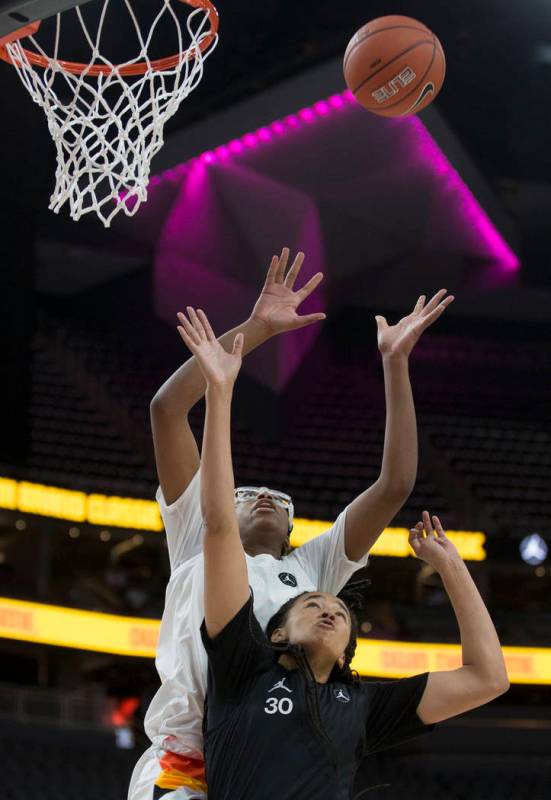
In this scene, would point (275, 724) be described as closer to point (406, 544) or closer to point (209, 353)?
point (209, 353)

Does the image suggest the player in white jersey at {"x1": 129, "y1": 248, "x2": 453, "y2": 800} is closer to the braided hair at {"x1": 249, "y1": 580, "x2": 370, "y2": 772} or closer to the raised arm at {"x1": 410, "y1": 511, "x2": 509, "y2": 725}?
the braided hair at {"x1": 249, "y1": 580, "x2": 370, "y2": 772}

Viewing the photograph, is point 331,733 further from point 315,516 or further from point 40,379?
point 40,379

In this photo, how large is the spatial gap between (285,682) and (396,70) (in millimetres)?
2271

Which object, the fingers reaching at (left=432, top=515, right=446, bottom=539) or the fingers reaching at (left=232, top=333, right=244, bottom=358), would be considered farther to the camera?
the fingers reaching at (left=432, top=515, right=446, bottom=539)

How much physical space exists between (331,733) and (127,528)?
41.0 feet

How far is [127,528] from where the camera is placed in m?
15.2

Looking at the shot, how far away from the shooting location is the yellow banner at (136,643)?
46.0 ft

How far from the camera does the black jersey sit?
2822 millimetres

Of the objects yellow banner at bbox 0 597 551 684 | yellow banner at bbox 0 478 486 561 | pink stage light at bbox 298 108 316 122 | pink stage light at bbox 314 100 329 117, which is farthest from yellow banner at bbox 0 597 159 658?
pink stage light at bbox 314 100 329 117

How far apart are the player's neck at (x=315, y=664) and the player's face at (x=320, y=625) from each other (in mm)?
23

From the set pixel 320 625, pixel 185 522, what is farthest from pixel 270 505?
pixel 320 625

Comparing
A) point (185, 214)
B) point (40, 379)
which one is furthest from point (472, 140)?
point (40, 379)

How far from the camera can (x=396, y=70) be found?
4234 mm

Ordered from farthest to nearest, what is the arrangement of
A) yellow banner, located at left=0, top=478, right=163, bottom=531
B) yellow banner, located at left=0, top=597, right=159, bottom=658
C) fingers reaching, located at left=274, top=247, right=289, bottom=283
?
1. yellow banner, located at left=0, top=478, right=163, bottom=531
2. yellow banner, located at left=0, top=597, right=159, bottom=658
3. fingers reaching, located at left=274, top=247, right=289, bottom=283
